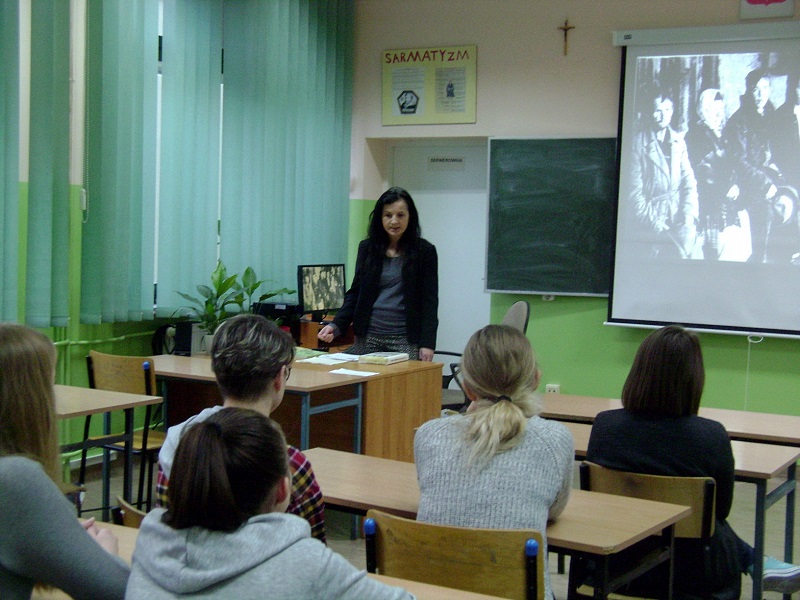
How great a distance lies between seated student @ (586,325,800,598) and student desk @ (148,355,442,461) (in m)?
1.57

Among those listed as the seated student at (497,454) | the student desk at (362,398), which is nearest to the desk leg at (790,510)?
the seated student at (497,454)

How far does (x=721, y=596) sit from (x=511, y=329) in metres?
1.07

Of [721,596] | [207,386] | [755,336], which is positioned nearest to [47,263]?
[207,386]

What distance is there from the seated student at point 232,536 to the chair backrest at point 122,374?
2807 millimetres

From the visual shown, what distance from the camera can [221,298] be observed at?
5.75 metres

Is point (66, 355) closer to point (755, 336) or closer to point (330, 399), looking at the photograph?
point (330, 399)

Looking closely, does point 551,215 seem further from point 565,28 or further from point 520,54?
point 565,28

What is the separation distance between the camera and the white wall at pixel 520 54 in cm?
614

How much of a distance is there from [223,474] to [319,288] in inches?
176

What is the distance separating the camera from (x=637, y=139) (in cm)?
605

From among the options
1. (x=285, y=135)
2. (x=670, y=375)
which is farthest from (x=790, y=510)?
(x=285, y=135)

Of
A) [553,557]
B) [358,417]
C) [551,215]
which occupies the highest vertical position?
[551,215]

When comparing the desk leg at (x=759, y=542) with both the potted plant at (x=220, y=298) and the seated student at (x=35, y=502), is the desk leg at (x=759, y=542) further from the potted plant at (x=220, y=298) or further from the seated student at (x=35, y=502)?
the potted plant at (x=220, y=298)

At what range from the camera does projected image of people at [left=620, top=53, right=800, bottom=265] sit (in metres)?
5.67
